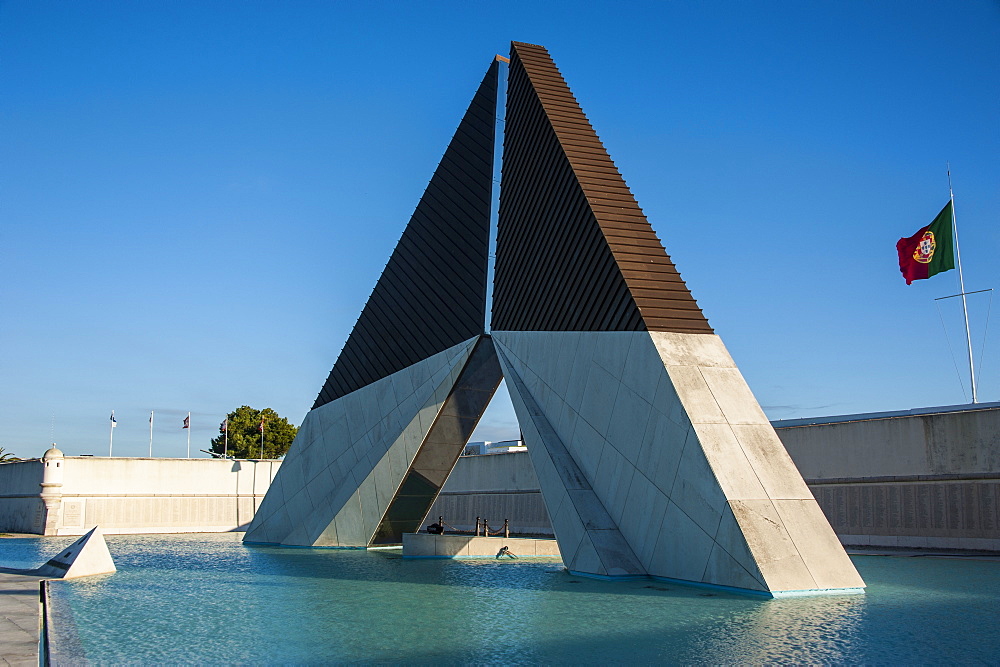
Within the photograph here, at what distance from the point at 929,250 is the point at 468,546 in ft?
39.5

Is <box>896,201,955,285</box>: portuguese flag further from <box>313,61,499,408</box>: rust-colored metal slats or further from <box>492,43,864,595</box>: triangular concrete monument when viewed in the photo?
<box>313,61,499,408</box>: rust-colored metal slats

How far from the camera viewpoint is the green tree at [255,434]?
60.1 m

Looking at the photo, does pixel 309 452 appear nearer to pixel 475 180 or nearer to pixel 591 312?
pixel 475 180

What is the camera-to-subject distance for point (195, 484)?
34062 millimetres

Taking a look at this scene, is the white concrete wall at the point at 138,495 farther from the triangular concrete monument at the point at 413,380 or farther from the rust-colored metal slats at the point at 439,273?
the rust-colored metal slats at the point at 439,273

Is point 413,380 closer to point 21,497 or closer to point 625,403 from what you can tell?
point 625,403

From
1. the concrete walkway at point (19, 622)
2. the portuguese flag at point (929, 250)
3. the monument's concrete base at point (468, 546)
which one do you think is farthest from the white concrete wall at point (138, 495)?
the portuguese flag at point (929, 250)

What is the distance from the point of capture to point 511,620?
7.60 m

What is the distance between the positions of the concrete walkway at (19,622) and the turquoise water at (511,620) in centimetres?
30

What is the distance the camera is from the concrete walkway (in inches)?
222

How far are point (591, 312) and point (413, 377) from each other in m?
6.12

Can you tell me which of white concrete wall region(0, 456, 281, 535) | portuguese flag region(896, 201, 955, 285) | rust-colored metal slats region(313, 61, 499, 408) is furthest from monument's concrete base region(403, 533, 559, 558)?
white concrete wall region(0, 456, 281, 535)

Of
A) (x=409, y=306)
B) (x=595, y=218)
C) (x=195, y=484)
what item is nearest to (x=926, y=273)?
(x=595, y=218)

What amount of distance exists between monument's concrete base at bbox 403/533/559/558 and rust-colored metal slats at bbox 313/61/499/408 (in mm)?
3816
